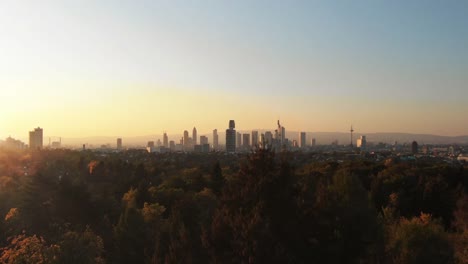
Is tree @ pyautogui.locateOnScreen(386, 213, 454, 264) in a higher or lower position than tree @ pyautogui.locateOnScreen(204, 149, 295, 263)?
lower

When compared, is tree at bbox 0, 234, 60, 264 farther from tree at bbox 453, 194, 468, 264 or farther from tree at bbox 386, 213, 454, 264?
tree at bbox 453, 194, 468, 264

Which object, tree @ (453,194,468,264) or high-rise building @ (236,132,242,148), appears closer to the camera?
tree @ (453,194,468,264)

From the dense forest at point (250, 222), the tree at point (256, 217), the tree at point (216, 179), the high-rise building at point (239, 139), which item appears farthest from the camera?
the high-rise building at point (239, 139)

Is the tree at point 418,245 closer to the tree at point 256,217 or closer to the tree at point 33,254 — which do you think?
the tree at point 256,217

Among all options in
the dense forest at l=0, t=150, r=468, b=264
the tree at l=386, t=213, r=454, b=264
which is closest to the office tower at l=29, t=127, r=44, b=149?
the dense forest at l=0, t=150, r=468, b=264

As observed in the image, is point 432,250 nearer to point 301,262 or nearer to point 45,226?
point 301,262

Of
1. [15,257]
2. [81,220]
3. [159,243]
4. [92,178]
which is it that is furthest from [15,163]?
[15,257]

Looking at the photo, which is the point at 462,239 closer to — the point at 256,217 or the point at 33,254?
the point at 256,217

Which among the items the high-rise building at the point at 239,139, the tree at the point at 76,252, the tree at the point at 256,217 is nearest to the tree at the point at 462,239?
the tree at the point at 256,217
